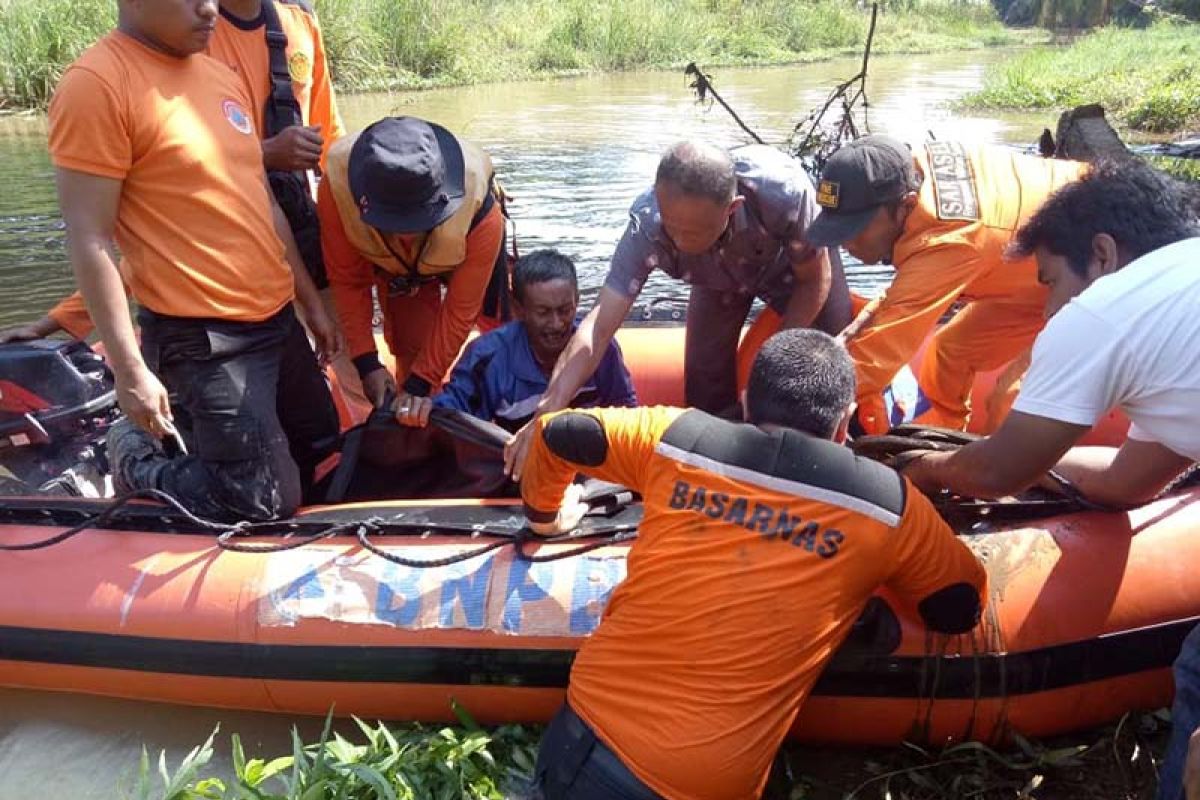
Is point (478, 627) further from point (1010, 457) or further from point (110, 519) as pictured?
point (1010, 457)

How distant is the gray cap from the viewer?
2.70 m

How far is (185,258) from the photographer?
8.51 feet

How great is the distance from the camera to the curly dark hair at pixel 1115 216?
2070 mm

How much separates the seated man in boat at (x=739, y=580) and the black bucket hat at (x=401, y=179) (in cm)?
118

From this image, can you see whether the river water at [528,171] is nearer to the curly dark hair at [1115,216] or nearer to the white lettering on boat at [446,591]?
the white lettering on boat at [446,591]

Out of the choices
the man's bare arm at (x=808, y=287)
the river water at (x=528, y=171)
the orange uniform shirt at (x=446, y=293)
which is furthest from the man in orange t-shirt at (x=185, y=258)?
the man's bare arm at (x=808, y=287)

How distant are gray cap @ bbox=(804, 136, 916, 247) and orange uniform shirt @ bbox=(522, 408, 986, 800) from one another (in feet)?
3.21

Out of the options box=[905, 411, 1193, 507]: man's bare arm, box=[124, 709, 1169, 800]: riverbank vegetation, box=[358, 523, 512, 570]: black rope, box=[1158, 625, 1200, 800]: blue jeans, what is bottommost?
box=[124, 709, 1169, 800]: riverbank vegetation

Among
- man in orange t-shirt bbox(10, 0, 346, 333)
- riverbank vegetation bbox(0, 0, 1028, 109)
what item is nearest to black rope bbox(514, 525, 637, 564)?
man in orange t-shirt bbox(10, 0, 346, 333)

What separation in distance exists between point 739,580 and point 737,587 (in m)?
0.01

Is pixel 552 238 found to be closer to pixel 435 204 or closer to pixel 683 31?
pixel 435 204

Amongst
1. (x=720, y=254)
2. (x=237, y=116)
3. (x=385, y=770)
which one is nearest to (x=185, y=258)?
(x=237, y=116)

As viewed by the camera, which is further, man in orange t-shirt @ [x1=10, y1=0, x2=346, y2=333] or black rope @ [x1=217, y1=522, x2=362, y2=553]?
man in orange t-shirt @ [x1=10, y1=0, x2=346, y2=333]

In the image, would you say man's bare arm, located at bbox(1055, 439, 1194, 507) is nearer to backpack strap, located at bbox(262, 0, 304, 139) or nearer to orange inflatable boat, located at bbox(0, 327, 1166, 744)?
orange inflatable boat, located at bbox(0, 327, 1166, 744)
